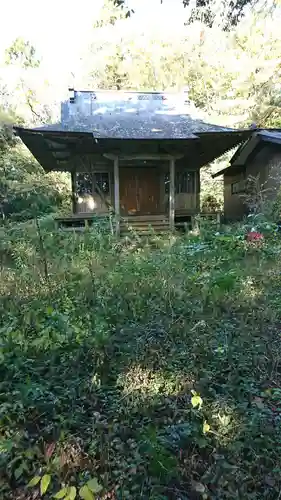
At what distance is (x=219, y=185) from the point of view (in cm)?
2122

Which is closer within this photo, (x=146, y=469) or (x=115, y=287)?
(x=146, y=469)

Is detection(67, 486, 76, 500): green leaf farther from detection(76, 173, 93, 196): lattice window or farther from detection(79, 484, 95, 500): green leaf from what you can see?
detection(76, 173, 93, 196): lattice window

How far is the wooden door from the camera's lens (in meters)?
13.1

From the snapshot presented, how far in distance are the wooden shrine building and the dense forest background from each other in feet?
9.21

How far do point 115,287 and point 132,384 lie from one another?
1.43m

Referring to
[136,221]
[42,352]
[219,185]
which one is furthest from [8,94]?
[42,352]

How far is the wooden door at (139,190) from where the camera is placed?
42.9 ft

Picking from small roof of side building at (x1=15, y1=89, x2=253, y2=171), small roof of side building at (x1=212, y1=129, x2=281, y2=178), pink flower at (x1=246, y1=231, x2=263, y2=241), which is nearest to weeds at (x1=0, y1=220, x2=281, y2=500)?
pink flower at (x1=246, y1=231, x2=263, y2=241)

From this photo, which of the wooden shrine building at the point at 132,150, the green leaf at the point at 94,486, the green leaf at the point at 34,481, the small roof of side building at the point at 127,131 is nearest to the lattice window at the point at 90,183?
the wooden shrine building at the point at 132,150

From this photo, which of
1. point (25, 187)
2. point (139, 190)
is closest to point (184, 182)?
point (139, 190)

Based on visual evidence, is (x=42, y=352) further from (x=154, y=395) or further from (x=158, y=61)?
(x=158, y=61)

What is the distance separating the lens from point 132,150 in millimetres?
11258

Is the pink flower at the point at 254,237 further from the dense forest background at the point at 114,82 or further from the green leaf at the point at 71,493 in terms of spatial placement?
the dense forest background at the point at 114,82

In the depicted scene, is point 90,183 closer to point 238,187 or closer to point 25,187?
point 25,187
